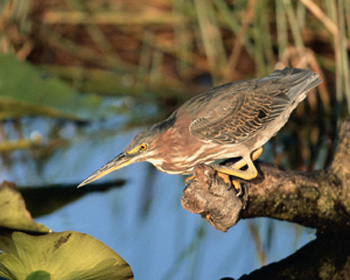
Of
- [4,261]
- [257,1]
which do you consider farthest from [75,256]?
[257,1]

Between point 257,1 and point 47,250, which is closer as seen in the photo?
point 47,250

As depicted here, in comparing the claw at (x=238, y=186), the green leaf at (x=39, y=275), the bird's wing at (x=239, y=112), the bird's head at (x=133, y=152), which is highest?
the bird's wing at (x=239, y=112)

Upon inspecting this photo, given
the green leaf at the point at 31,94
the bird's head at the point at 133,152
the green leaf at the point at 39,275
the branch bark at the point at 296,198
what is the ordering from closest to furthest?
the green leaf at the point at 39,275 → the branch bark at the point at 296,198 → the bird's head at the point at 133,152 → the green leaf at the point at 31,94

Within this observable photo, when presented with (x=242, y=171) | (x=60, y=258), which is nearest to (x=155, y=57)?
(x=242, y=171)

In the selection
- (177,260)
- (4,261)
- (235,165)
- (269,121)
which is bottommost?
(177,260)

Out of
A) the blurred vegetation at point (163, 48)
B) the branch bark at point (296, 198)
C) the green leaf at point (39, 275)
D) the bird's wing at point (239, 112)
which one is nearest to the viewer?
the green leaf at point (39, 275)

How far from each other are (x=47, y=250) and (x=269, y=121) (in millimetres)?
1552

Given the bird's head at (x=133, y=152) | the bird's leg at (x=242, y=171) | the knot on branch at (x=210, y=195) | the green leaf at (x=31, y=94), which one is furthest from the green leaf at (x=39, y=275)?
the green leaf at (x=31, y=94)

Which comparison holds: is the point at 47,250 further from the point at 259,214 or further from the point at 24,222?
the point at 259,214

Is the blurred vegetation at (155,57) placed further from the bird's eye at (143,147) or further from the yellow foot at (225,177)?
the bird's eye at (143,147)

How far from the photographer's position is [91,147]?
19.2 feet

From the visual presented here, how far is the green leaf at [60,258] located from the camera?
10.3ft

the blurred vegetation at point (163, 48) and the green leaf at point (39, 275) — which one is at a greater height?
the blurred vegetation at point (163, 48)

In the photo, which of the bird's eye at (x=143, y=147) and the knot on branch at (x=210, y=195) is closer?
the knot on branch at (x=210, y=195)
